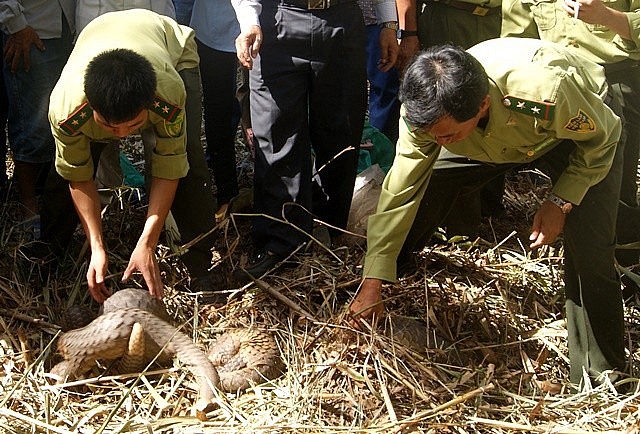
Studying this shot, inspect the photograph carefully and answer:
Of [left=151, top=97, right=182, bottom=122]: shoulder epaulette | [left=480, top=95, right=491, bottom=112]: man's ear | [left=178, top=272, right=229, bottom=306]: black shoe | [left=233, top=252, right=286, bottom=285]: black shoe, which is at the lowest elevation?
[left=178, top=272, right=229, bottom=306]: black shoe

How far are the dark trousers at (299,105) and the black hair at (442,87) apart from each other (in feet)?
3.72

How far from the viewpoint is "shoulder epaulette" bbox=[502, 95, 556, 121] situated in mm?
3402

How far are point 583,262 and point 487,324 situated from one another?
64 centimetres

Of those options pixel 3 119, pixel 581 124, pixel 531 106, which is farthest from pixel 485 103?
pixel 3 119

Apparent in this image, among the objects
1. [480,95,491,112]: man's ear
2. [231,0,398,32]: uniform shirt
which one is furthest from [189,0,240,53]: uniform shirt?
[480,95,491,112]: man's ear

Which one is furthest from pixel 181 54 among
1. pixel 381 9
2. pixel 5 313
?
pixel 5 313

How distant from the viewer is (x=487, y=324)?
4.21m

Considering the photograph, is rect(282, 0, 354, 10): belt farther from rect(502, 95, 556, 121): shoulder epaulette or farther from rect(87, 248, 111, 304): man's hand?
rect(87, 248, 111, 304): man's hand

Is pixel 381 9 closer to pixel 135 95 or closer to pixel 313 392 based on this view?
→ pixel 135 95

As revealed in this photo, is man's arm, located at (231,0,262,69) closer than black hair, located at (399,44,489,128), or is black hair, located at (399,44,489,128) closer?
black hair, located at (399,44,489,128)

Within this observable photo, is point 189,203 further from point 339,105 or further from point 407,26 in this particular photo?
point 407,26

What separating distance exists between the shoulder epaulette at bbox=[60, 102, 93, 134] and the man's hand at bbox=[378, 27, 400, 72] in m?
1.83

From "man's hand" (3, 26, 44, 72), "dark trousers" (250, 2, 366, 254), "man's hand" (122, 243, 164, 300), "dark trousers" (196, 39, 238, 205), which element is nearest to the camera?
"man's hand" (122, 243, 164, 300)

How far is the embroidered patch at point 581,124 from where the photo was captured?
345 centimetres
